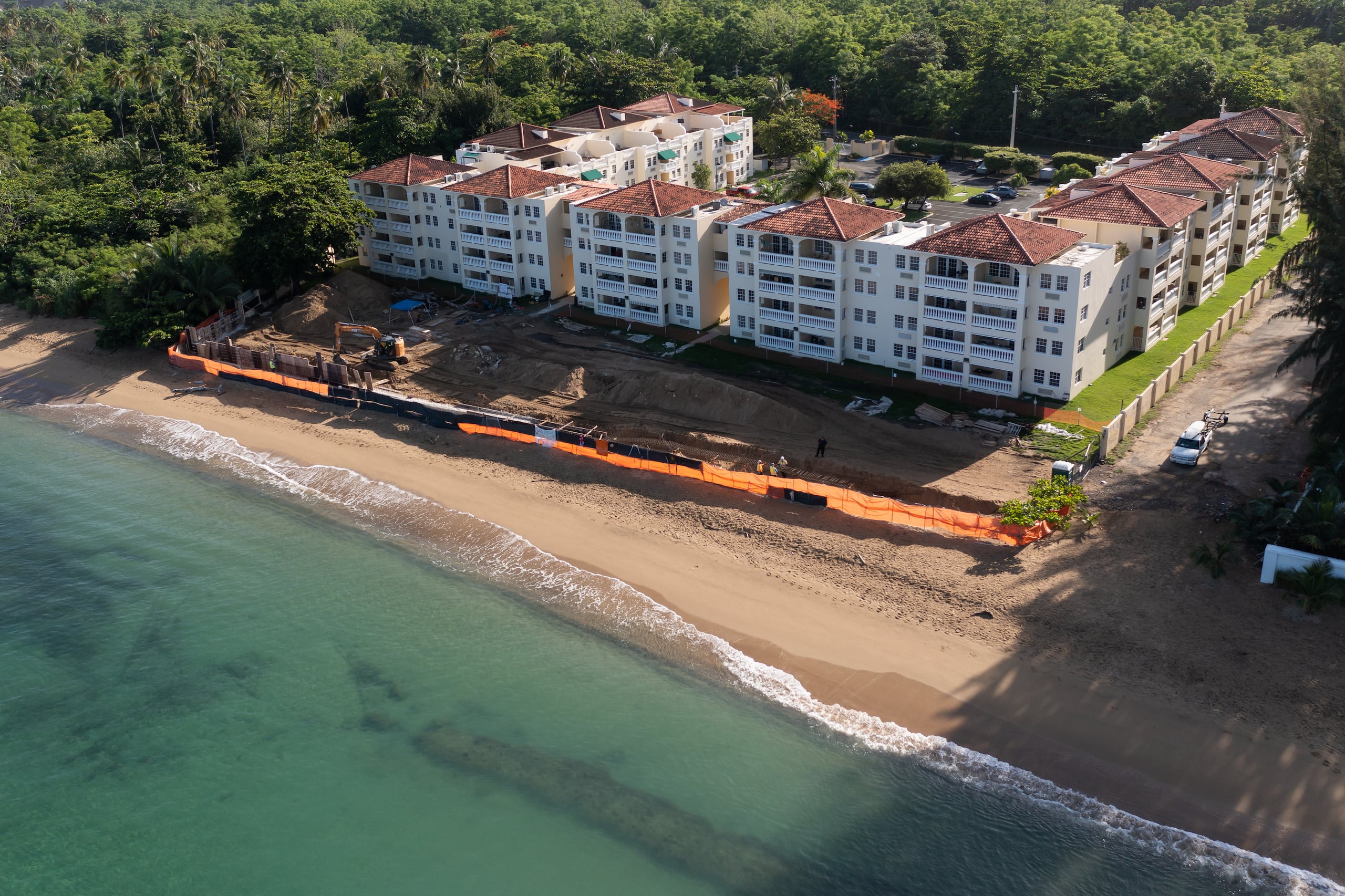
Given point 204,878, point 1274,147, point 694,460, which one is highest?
point 1274,147

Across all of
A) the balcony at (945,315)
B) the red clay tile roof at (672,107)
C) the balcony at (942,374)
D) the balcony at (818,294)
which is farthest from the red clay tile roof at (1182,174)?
the red clay tile roof at (672,107)

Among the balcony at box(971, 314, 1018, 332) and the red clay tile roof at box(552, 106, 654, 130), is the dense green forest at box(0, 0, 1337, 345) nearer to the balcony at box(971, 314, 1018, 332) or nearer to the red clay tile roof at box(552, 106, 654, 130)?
the red clay tile roof at box(552, 106, 654, 130)

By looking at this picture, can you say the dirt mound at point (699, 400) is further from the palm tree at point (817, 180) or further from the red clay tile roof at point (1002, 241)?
the palm tree at point (817, 180)

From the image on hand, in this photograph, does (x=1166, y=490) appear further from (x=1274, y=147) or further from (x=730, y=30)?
(x=730, y=30)

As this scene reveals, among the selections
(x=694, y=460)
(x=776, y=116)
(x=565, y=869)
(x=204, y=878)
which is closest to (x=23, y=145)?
(x=776, y=116)

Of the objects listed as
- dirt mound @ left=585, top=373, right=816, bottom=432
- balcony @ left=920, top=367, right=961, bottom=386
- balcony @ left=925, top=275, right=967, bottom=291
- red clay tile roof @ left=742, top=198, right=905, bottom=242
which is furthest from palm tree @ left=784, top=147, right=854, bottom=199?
dirt mound @ left=585, top=373, right=816, bottom=432

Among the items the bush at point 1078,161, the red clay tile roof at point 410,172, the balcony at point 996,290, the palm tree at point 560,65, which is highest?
the palm tree at point 560,65

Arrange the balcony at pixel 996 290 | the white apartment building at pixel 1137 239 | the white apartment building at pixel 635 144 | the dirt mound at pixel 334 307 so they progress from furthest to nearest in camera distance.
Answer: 1. the white apartment building at pixel 635 144
2. the dirt mound at pixel 334 307
3. the white apartment building at pixel 1137 239
4. the balcony at pixel 996 290
